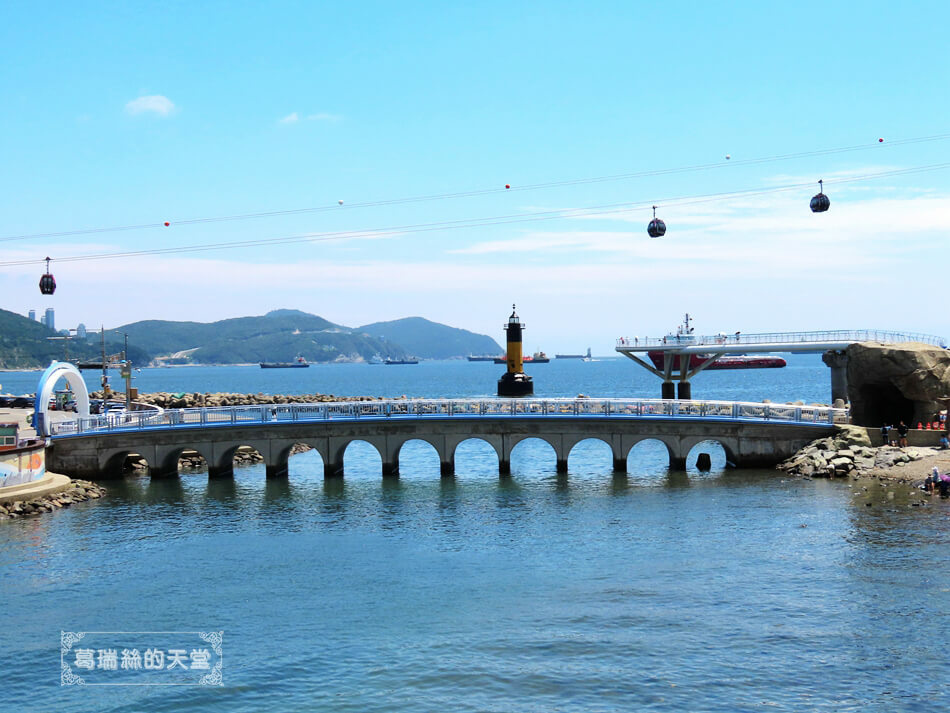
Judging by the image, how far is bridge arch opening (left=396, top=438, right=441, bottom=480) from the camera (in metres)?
68.8

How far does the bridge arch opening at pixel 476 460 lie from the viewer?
69750 mm

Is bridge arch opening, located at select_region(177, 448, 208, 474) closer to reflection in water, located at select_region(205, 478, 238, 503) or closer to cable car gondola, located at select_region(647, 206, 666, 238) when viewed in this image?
reflection in water, located at select_region(205, 478, 238, 503)

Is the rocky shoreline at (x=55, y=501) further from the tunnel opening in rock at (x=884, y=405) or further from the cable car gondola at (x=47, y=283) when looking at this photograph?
the tunnel opening in rock at (x=884, y=405)

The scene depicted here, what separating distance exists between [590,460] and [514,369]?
429 inches

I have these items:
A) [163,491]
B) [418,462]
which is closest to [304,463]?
[418,462]

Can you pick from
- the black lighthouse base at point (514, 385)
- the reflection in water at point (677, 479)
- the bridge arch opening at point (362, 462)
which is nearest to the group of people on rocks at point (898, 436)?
the reflection in water at point (677, 479)

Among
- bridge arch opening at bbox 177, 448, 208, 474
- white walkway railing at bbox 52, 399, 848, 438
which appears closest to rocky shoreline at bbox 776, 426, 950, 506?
white walkway railing at bbox 52, 399, 848, 438

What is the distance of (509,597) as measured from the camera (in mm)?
34438

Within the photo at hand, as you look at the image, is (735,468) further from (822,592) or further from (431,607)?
(431,607)

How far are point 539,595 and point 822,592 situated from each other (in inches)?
412

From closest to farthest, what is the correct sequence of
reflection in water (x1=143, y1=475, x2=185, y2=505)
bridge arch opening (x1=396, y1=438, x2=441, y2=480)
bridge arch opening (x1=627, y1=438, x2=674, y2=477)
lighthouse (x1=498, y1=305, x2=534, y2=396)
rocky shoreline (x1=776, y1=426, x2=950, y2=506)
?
rocky shoreline (x1=776, y1=426, x2=950, y2=506), reflection in water (x1=143, y1=475, x2=185, y2=505), bridge arch opening (x1=627, y1=438, x2=674, y2=477), bridge arch opening (x1=396, y1=438, x2=441, y2=480), lighthouse (x1=498, y1=305, x2=534, y2=396)

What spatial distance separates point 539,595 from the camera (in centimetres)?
3456

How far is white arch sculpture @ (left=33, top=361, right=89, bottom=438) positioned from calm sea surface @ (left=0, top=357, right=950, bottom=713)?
8.07m

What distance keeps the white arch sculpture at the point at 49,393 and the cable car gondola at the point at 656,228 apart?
40682mm
